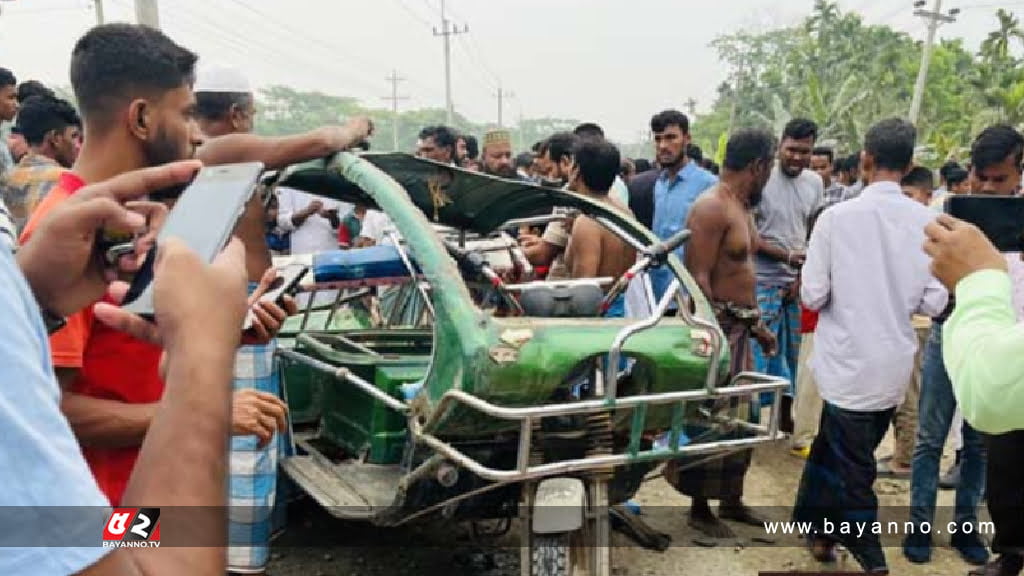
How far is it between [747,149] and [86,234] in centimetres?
407

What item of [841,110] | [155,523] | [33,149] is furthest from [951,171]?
[841,110]

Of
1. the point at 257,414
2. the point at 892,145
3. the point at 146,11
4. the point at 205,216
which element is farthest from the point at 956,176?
the point at 146,11

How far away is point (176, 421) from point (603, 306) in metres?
2.82

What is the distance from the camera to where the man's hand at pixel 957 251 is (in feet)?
5.75

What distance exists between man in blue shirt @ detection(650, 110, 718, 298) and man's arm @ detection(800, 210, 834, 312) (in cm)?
200

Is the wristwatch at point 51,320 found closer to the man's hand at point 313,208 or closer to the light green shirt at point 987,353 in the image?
the light green shirt at point 987,353

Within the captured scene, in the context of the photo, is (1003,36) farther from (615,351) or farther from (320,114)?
(320,114)

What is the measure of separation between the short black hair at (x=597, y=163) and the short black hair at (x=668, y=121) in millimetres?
1786

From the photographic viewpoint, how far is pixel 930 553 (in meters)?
4.12

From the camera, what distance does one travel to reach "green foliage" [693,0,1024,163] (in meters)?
26.5

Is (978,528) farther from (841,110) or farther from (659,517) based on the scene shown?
A: (841,110)

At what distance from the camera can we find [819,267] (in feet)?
12.6

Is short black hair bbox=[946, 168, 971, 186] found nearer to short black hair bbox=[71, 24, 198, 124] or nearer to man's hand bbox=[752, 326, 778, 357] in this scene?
man's hand bbox=[752, 326, 778, 357]

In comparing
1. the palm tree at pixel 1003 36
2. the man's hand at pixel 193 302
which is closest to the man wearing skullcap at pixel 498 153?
the man's hand at pixel 193 302
